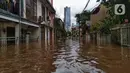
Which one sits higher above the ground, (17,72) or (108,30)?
(108,30)

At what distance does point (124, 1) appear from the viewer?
20156 millimetres

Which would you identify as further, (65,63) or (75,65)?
(65,63)

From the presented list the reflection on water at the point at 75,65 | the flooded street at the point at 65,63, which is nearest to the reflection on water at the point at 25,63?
the flooded street at the point at 65,63

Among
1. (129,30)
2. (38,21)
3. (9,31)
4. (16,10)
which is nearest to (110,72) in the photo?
(129,30)

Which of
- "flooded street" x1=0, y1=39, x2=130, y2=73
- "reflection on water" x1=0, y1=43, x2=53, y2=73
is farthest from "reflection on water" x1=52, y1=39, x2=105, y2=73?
"reflection on water" x1=0, y1=43, x2=53, y2=73

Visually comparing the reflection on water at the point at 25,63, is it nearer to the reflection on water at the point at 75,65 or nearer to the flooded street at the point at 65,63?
the flooded street at the point at 65,63

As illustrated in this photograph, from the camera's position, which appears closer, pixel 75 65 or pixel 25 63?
pixel 75 65

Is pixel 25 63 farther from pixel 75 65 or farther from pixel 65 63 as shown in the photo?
pixel 75 65

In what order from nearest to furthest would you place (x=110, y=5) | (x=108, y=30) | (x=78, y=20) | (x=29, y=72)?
(x=29, y=72) < (x=110, y=5) < (x=108, y=30) < (x=78, y=20)

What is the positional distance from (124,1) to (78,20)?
224ft

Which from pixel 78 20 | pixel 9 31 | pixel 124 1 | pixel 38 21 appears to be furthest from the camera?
pixel 78 20

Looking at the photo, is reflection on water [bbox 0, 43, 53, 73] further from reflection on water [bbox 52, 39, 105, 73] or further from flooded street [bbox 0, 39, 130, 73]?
reflection on water [bbox 52, 39, 105, 73]

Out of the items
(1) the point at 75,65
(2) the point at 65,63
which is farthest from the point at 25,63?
(1) the point at 75,65

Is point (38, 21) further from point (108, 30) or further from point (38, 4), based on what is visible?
→ point (108, 30)
